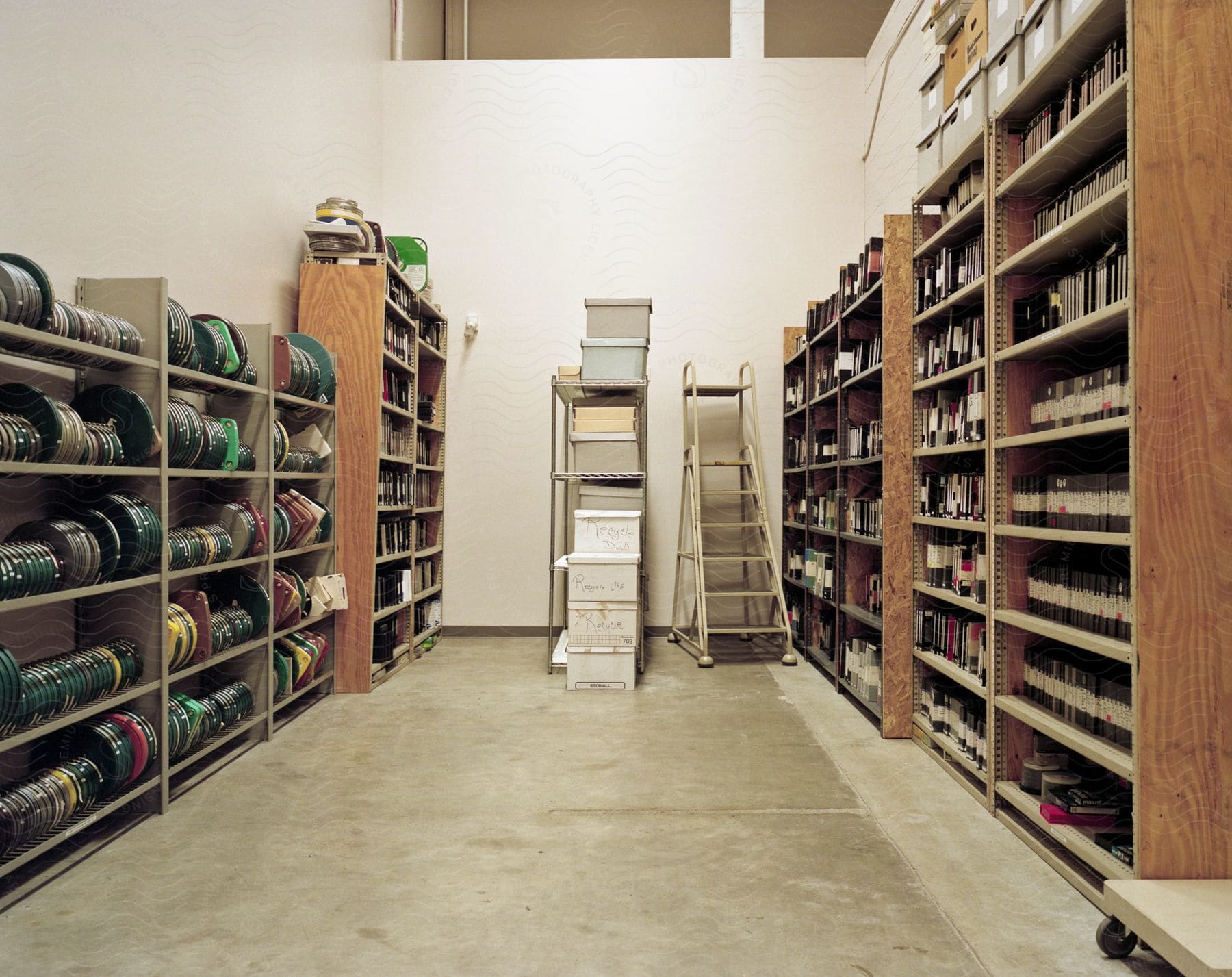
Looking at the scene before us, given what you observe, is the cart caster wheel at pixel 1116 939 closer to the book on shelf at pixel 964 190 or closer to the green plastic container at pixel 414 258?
the book on shelf at pixel 964 190

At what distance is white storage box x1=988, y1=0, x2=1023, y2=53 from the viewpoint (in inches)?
110

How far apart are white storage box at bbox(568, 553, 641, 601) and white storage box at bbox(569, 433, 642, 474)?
0.81 metres

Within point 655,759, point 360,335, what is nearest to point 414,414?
point 360,335

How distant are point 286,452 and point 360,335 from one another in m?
0.98

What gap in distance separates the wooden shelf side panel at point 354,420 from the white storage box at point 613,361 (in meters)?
1.25

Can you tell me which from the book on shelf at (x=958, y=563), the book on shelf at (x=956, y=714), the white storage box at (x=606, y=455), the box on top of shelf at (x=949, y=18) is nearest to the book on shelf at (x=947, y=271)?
the box on top of shelf at (x=949, y=18)

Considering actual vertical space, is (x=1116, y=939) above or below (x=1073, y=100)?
below

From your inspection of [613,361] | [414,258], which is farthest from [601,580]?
[414,258]

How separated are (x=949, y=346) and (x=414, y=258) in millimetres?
3718

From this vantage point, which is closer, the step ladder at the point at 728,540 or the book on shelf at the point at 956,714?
the book on shelf at the point at 956,714

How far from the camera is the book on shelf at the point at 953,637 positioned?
3012 mm

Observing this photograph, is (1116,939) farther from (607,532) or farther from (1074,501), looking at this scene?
(607,532)

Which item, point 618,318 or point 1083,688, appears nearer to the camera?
point 1083,688

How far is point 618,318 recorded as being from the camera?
532 cm
